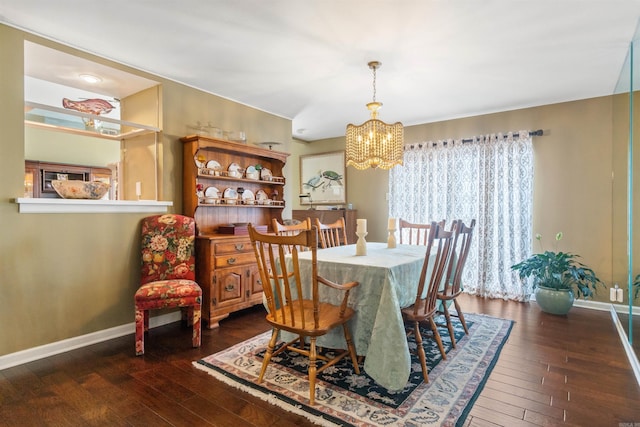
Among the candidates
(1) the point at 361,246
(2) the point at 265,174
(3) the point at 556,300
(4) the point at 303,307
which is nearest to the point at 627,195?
(3) the point at 556,300

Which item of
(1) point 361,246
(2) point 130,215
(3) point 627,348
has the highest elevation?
(2) point 130,215

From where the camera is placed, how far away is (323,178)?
5934 millimetres

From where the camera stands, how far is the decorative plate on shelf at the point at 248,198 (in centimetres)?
389

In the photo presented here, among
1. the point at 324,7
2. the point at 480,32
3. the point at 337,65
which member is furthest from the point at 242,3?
the point at 480,32

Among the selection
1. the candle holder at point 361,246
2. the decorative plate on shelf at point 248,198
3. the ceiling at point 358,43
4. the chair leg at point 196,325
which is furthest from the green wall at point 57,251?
the candle holder at point 361,246

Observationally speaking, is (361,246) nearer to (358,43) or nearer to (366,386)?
(366,386)

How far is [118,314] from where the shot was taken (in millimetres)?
3039

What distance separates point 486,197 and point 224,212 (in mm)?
3327

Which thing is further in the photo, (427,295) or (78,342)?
(78,342)

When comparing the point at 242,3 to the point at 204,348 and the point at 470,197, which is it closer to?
the point at 204,348

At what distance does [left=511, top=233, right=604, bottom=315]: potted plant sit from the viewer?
3.52m

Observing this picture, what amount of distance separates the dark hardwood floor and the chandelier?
1.83m

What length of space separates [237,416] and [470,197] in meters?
3.91

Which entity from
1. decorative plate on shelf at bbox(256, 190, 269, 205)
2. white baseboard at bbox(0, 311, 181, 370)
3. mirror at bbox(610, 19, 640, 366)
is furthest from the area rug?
decorative plate on shelf at bbox(256, 190, 269, 205)
